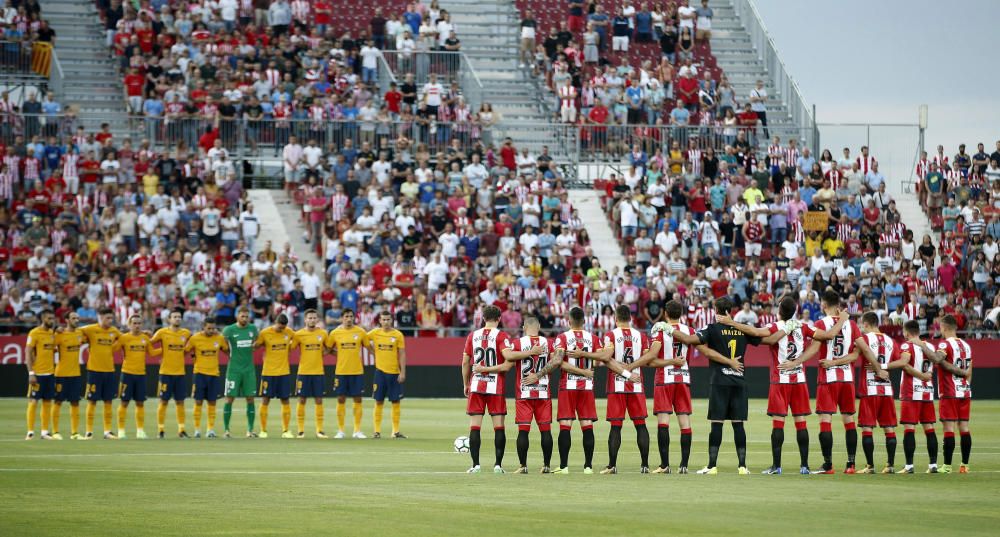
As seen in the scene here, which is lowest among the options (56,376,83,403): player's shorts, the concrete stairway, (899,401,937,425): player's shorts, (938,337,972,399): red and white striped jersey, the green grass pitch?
the green grass pitch

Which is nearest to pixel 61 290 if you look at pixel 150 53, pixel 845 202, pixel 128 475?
pixel 150 53

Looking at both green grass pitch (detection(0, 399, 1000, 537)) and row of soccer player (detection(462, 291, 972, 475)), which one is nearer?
green grass pitch (detection(0, 399, 1000, 537))

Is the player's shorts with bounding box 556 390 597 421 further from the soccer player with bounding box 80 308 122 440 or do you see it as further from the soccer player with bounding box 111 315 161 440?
the soccer player with bounding box 80 308 122 440

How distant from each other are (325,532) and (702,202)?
3331 centimetres

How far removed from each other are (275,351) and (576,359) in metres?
10.1

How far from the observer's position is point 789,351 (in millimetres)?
20016

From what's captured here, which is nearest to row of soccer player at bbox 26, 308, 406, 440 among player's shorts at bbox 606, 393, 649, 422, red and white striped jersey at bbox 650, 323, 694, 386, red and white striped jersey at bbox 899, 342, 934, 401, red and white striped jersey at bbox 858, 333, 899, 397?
player's shorts at bbox 606, 393, 649, 422

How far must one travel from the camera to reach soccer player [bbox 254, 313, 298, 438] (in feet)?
93.9

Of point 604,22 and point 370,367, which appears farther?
point 604,22

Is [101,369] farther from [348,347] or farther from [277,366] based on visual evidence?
[348,347]

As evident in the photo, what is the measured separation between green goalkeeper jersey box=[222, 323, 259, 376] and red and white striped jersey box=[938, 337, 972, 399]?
13282mm

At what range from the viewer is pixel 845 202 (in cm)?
4634

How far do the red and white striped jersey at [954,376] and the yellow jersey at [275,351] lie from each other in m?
13.0

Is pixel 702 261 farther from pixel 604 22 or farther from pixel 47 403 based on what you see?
pixel 47 403
